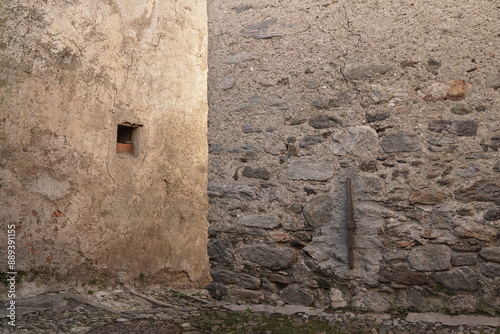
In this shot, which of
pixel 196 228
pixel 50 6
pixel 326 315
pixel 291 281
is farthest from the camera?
pixel 196 228

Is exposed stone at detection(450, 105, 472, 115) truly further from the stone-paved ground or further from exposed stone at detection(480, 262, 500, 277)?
the stone-paved ground

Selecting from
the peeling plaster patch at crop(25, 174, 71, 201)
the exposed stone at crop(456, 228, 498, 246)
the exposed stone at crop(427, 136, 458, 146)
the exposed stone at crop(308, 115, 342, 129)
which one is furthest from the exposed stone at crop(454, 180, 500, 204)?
the peeling plaster patch at crop(25, 174, 71, 201)

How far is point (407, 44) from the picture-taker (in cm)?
267

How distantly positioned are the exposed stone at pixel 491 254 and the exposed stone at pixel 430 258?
0.58 ft

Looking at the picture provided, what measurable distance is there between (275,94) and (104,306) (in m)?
2.02

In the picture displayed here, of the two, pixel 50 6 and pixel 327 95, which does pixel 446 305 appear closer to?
pixel 327 95

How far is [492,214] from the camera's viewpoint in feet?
7.84

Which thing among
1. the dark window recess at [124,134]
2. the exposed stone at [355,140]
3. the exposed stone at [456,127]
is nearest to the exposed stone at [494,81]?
the exposed stone at [456,127]

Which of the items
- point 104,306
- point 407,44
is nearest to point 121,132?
point 104,306

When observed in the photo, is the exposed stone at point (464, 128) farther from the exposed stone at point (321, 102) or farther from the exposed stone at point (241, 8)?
the exposed stone at point (241, 8)

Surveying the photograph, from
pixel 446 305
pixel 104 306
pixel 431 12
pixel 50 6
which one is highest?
pixel 50 6

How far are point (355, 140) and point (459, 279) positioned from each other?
100 cm

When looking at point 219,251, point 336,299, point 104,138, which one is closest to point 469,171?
point 336,299

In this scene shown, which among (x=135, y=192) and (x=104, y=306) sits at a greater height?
(x=135, y=192)
